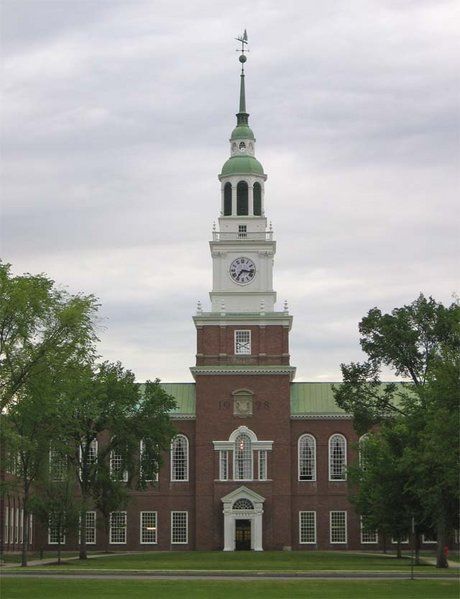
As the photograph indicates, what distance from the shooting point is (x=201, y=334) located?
97000 millimetres

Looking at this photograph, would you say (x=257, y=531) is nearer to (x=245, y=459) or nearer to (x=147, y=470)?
(x=245, y=459)

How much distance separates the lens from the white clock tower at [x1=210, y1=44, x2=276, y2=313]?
3834 inches

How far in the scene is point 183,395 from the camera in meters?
105

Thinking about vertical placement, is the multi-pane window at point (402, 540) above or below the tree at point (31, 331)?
below

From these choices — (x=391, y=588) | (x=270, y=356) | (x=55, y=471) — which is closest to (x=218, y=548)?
(x=270, y=356)

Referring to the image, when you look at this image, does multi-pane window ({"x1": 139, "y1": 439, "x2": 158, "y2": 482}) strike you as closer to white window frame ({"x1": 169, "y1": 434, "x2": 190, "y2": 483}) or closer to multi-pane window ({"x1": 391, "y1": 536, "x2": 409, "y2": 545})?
white window frame ({"x1": 169, "y1": 434, "x2": 190, "y2": 483})

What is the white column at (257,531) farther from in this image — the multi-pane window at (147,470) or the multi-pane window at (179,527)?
the multi-pane window at (147,470)

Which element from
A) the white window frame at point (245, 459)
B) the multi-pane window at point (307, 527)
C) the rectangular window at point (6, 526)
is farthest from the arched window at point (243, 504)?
the rectangular window at point (6, 526)

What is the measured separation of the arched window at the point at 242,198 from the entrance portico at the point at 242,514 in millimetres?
21577

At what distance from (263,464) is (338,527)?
885 centimetres

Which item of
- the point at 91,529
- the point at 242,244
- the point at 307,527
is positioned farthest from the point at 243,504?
the point at 242,244

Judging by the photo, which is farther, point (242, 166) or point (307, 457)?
point (307, 457)

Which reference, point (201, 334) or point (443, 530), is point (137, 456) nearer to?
point (201, 334)

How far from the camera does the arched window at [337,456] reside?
A: 10075 centimetres
